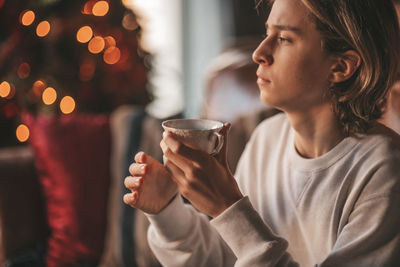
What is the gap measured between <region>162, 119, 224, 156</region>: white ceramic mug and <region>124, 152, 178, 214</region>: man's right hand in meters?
0.12

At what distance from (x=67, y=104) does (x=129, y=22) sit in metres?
0.61

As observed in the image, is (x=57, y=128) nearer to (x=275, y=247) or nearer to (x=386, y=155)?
(x=275, y=247)

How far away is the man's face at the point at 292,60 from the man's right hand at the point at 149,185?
0.29 meters

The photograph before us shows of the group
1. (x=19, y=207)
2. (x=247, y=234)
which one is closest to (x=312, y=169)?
(x=247, y=234)

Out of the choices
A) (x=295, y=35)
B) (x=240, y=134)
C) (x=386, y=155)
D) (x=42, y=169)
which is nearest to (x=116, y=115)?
(x=42, y=169)

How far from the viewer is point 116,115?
1927 millimetres

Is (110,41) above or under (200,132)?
above

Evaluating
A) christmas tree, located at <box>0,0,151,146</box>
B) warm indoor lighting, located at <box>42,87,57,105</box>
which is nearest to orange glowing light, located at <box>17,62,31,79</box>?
christmas tree, located at <box>0,0,151,146</box>

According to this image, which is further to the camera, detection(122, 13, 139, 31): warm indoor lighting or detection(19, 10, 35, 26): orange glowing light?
detection(122, 13, 139, 31): warm indoor lighting

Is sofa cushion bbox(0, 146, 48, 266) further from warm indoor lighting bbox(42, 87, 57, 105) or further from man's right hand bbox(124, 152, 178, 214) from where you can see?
man's right hand bbox(124, 152, 178, 214)

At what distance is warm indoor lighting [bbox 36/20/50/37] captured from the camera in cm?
246

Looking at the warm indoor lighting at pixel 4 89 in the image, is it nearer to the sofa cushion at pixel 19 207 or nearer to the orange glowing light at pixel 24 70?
the orange glowing light at pixel 24 70

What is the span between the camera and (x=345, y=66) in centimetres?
104

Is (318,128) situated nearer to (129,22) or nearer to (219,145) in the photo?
(219,145)
